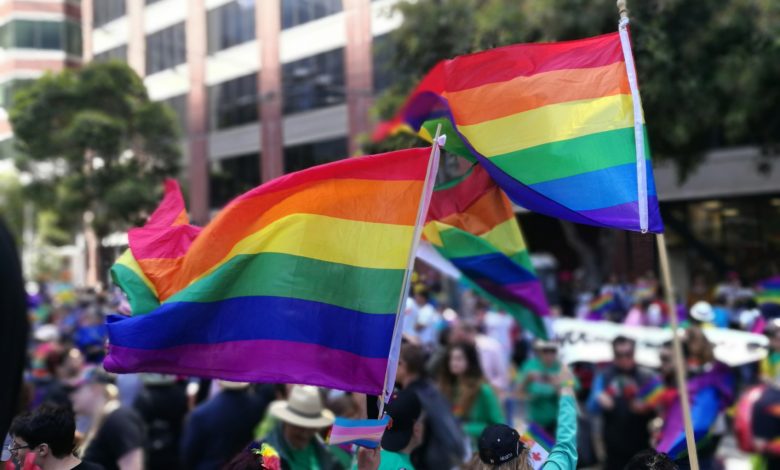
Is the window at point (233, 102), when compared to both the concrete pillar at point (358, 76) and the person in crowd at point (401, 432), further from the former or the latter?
the person in crowd at point (401, 432)

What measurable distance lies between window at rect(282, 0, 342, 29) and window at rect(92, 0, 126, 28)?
2.42m

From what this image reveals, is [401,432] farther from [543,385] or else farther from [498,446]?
[543,385]

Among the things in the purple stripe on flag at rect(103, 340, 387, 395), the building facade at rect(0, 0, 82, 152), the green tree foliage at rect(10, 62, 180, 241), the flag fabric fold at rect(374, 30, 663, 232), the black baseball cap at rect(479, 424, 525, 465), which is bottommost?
the black baseball cap at rect(479, 424, 525, 465)

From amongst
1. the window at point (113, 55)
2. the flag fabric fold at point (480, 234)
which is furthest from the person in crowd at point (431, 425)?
the window at point (113, 55)

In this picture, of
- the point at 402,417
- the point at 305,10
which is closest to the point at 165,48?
the point at 305,10

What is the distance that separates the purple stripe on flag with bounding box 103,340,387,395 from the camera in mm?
3631

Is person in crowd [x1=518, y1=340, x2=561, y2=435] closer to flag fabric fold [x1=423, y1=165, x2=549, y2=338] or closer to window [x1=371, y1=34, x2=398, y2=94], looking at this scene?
flag fabric fold [x1=423, y1=165, x2=549, y2=338]

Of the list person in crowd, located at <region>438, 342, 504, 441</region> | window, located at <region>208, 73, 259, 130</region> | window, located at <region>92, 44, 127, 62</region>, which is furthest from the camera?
window, located at <region>208, 73, 259, 130</region>

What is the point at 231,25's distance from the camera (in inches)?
582

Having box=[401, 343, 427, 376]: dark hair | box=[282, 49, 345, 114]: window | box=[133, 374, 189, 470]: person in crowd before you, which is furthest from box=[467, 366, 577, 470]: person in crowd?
box=[282, 49, 345, 114]: window

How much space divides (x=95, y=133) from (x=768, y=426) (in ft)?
46.7

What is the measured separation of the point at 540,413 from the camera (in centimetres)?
700

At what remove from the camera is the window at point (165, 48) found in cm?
1255

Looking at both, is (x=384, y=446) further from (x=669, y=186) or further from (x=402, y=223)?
(x=669, y=186)
